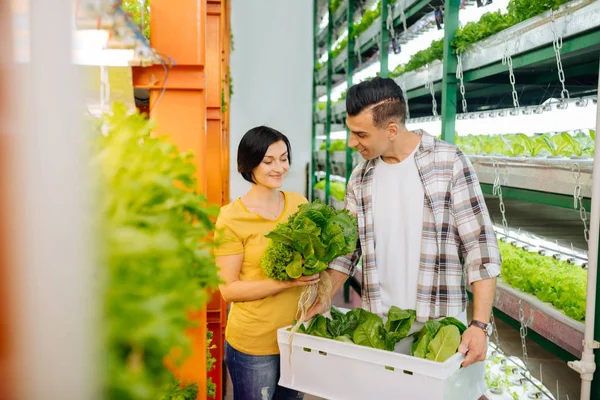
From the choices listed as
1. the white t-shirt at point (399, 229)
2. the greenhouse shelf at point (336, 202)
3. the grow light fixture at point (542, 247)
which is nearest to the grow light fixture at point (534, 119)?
the grow light fixture at point (542, 247)

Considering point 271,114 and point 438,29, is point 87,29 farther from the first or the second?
point 271,114

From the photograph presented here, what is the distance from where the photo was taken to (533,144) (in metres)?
3.31

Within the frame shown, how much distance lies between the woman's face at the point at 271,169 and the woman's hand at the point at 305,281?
476 mm

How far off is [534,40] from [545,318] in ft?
5.11

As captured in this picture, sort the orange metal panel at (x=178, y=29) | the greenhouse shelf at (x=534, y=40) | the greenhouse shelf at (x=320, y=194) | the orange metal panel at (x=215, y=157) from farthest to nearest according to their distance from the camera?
the greenhouse shelf at (x=320, y=194)
the orange metal panel at (x=215, y=157)
the greenhouse shelf at (x=534, y=40)
the orange metal panel at (x=178, y=29)

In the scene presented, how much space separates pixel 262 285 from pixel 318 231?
1.14 feet

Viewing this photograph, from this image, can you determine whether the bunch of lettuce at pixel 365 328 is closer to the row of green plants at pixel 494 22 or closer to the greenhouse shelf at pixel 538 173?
the greenhouse shelf at pixel 538 173

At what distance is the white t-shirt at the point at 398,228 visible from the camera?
2400mm

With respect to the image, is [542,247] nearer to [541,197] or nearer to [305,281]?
[541,197]

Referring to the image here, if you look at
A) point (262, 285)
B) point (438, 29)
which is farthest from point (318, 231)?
point (438, 29)

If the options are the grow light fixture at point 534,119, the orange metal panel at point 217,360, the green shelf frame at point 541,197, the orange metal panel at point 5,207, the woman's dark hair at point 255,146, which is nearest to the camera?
the orange metal panel at point 5,207

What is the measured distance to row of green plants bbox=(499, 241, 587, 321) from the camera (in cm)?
278

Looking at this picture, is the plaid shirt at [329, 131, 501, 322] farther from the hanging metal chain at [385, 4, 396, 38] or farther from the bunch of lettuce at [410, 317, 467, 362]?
the hanging metal chain at [385, 4, 396, 38]

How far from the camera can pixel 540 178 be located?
296cm
